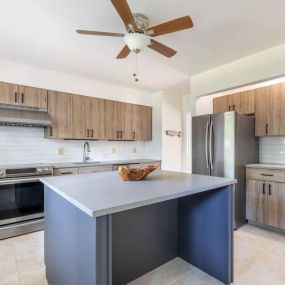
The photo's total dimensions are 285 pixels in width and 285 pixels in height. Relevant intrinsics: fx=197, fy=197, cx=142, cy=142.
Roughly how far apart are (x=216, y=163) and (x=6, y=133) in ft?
11.0

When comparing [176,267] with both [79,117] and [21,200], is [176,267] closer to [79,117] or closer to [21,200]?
[21,200]

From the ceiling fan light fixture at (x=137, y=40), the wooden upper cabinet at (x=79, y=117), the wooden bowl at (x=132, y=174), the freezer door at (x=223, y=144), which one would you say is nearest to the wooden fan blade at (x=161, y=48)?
the ceiling fan light fixture at (x=137, y=40)

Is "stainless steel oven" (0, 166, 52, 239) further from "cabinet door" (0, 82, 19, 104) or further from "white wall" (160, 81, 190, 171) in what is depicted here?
"white wall" (160, 81, 190, 171)

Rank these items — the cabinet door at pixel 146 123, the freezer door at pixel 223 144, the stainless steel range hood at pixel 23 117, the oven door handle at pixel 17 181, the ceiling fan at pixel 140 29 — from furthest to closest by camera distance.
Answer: the cabinet door at pixel 146 123, the freezer door at pixel 223 144, the stainless steel range hood at pixel 23 117, the oven door handle at pixel 17 181, the ceiling fan at pixel 140 29

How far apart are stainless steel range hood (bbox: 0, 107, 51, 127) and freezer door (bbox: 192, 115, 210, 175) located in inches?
95.4

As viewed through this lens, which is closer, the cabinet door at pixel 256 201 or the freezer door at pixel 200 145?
the cabinet door at pixel 256 201

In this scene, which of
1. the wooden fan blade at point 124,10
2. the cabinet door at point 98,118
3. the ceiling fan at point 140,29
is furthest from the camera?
the cabinet door at point 98,118

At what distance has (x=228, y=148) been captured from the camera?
115 inches

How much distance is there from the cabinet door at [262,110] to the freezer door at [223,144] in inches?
24.3

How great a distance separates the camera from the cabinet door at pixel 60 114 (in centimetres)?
329

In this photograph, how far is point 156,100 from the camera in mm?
4824

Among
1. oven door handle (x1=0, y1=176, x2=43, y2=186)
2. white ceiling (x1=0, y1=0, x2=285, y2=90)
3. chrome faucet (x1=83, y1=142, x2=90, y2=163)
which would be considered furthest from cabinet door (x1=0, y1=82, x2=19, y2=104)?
chrome faucet (x1=83, y1=142, x2=90, y2=163)

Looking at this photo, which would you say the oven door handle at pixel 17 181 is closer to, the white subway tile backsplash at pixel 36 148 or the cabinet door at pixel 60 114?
the white subway tile backsplash at pixel 36 148

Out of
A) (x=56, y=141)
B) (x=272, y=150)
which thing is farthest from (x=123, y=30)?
(x=272, y=150)
